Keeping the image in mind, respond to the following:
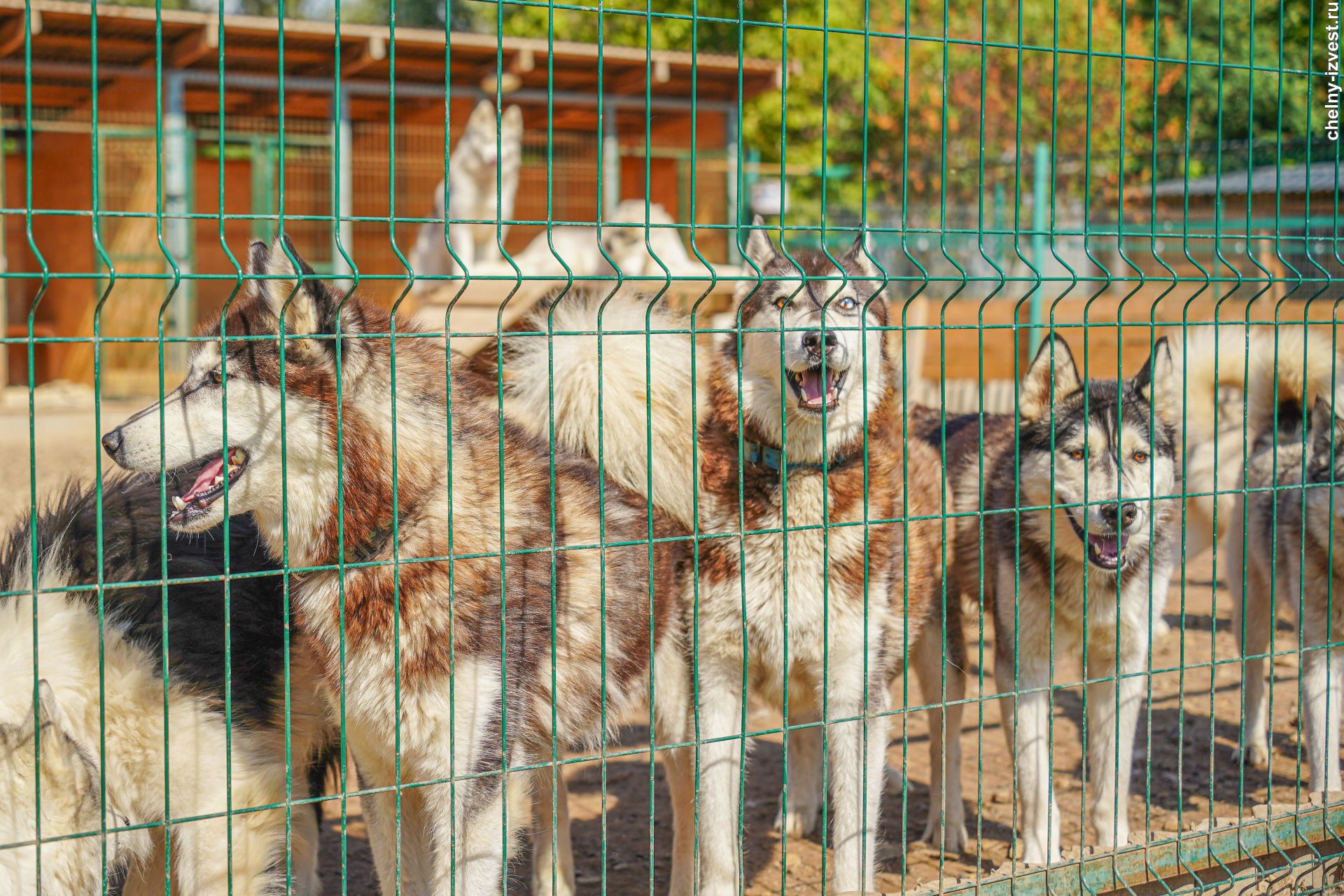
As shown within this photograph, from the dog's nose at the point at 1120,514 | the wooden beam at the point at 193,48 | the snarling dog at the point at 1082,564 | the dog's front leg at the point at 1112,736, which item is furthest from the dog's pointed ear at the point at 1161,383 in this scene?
the wooden beam at the point at 193,48

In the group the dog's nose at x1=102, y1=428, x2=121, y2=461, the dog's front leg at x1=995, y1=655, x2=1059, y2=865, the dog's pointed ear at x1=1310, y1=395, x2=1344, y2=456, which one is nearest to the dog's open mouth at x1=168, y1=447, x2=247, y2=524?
the dog's nose at x1=102, y1=428, x2=121, y2=461

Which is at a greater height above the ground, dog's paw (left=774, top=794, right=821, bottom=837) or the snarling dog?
the snarling dog

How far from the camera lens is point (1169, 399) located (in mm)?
4211

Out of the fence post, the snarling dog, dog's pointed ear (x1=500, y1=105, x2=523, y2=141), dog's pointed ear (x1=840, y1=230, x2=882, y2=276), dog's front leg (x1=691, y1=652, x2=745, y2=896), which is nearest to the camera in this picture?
dog's front leg (x1=691, y1=652, x2=745, y2=896)

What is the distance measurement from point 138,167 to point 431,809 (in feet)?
41.2

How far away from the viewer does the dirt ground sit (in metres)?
4.21

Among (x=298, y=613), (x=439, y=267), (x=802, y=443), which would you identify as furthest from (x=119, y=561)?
(x=439, y=267)

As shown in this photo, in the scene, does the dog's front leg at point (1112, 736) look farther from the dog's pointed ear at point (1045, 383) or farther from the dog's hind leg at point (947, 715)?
the dog's pointed ear at point (1045, 383)

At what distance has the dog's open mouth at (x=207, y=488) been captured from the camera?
2.74 m

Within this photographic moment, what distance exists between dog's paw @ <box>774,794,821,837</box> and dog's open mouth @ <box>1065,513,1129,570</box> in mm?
1533

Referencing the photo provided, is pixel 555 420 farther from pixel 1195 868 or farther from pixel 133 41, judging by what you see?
pixel 133 41

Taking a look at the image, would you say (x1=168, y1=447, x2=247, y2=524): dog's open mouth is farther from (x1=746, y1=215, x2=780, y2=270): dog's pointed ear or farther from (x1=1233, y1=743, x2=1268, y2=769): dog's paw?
(x1=1233, y1=743, x2=1268, y2=769): dog's paw

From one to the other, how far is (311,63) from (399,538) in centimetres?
1193

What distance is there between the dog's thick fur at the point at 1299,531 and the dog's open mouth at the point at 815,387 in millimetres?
1335
